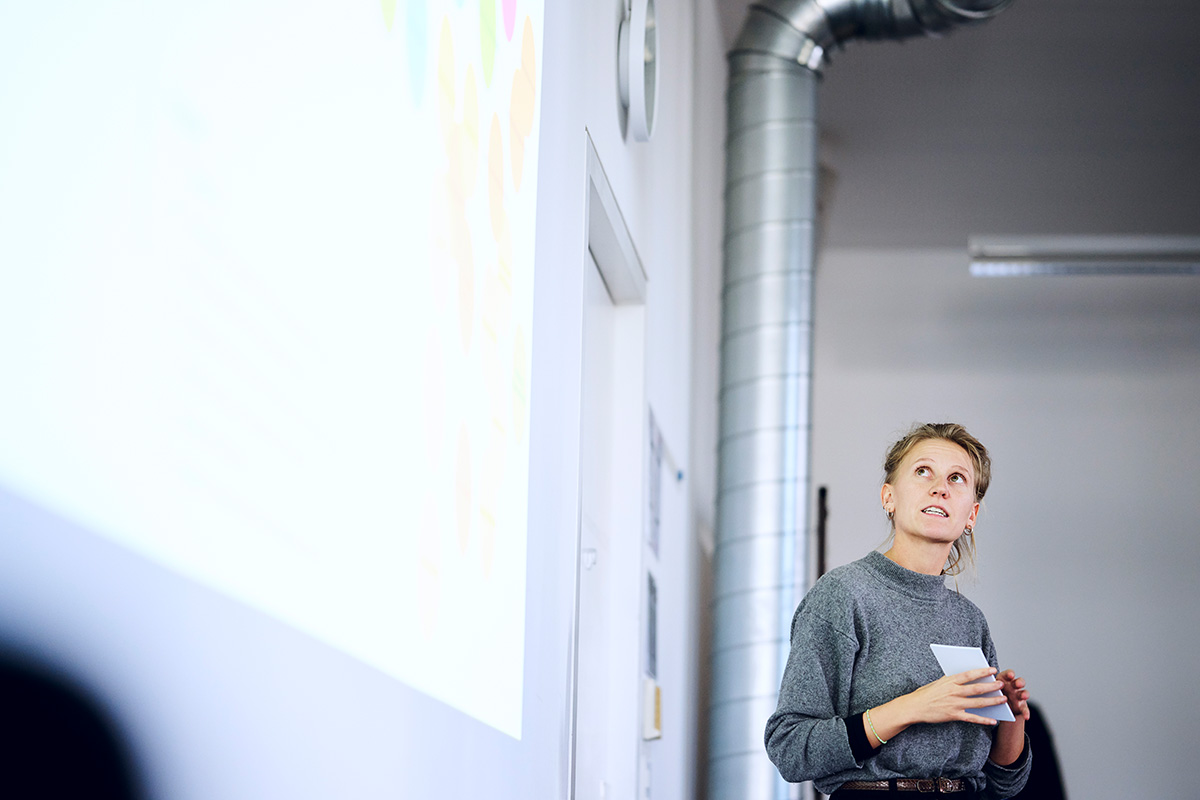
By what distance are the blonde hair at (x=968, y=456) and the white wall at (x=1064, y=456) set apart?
3.60m

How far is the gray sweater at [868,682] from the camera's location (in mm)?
1493

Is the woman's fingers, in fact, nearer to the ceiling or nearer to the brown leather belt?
the brown leather belt

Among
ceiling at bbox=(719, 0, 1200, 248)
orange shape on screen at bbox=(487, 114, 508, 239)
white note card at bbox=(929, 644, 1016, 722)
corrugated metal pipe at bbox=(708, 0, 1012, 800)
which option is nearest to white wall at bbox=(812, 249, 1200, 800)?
Answer: ceiling at bbox=(719, 0, 1200, 248)

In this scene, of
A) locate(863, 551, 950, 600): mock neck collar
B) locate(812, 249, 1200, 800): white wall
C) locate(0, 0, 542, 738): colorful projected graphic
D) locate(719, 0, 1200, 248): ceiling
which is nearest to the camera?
locate(0, 0, 542, 738): colorful projected graphic

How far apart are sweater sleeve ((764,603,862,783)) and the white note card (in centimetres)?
11

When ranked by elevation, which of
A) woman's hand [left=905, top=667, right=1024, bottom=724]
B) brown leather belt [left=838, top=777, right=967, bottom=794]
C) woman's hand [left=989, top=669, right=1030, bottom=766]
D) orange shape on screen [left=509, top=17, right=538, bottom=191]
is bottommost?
brown leather belt [left=838, top=777, right=967, bottom=794]

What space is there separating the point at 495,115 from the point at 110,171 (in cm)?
87

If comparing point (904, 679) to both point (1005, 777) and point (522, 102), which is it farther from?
point (522, 102)

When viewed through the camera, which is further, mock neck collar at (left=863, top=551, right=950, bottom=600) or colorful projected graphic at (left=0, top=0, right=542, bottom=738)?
mock neck collar at (left=863, top=551, right=950, bottom=600)

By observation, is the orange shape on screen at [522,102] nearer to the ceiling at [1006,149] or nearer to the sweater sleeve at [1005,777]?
the sweater sleeve at [1005,777]

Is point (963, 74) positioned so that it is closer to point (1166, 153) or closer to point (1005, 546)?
point (1166, 153)

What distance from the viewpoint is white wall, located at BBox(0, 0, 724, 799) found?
548 mm

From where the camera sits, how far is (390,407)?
1.00 meters

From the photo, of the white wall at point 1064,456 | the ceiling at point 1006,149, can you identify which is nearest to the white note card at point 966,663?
the white wall at point 1064,456
